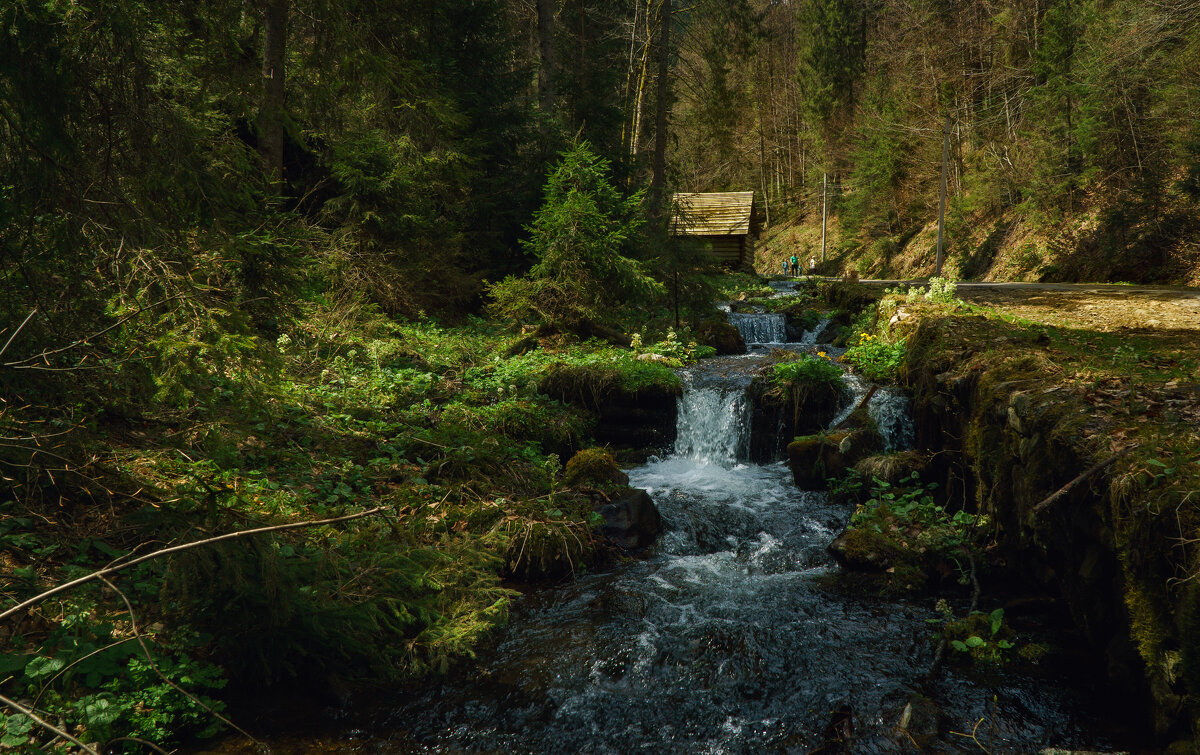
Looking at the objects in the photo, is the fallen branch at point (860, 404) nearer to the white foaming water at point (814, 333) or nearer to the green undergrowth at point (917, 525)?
the green undergrowth at point (917, 525)

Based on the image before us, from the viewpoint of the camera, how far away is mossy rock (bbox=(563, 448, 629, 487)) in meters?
7.89

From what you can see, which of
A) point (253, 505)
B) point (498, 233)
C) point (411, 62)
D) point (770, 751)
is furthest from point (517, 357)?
point (770, 751)

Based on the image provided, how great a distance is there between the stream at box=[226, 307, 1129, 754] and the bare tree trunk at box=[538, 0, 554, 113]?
13427 millimetres

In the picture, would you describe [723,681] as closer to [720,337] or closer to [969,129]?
[720,337]

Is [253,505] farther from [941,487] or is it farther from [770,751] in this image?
[941,487]

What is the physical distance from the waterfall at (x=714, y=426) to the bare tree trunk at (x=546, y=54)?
9.77 meters

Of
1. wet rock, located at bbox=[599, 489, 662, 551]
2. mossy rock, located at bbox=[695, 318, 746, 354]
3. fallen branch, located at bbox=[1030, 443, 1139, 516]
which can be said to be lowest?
wet rock, located at bbox=[599, 489, 662, 551]

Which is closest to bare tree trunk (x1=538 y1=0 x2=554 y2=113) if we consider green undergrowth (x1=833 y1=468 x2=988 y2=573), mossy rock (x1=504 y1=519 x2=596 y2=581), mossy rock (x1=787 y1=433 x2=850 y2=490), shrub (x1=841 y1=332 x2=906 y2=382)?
shrub (x1=841 y1=332 x2=906 y2=382)

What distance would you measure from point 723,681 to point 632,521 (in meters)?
2.52

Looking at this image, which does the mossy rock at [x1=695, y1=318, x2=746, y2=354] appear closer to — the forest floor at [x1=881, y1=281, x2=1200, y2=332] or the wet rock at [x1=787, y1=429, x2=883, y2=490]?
the forest floor at [x1=881, y1=281, x2=1200, y2=332]

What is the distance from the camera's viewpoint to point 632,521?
7094 mm

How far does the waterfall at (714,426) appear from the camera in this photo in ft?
33.8

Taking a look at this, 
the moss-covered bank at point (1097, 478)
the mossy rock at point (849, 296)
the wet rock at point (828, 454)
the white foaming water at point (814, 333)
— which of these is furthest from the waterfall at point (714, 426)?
the mossy rock at point (849, 296)

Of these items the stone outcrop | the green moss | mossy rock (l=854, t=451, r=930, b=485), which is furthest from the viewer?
the stone outcrop
